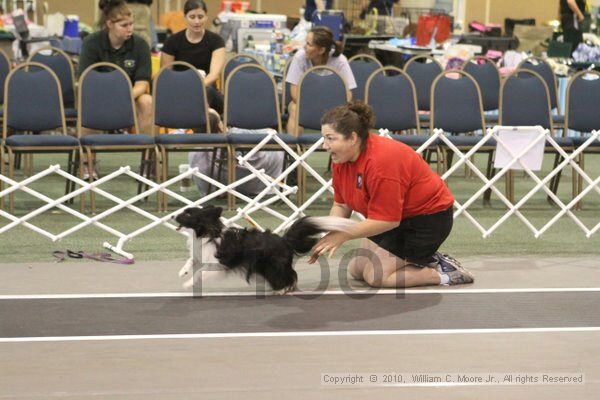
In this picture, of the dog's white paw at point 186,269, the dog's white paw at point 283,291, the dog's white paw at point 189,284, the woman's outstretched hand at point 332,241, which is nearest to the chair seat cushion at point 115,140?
the dog's white paw at point 186,269

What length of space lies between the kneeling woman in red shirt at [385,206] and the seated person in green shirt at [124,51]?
2506mm

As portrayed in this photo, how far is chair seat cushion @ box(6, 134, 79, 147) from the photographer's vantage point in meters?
5.78

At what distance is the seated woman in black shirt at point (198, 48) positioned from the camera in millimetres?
6887

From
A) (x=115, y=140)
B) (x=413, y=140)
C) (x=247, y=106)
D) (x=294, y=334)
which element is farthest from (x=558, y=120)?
(x=294, y=334)

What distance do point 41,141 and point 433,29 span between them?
5.26m

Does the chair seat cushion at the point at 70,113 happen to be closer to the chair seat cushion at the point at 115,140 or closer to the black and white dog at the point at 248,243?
the chair seat cushion at the point at 115,140

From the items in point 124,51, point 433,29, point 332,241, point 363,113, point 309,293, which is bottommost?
point 309,293

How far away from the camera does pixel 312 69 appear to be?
20.9ft

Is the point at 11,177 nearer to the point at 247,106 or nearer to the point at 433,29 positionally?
the point at 247,106

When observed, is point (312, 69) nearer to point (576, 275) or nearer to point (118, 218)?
point (118, 218)

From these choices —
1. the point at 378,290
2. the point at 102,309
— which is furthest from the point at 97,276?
the point at 378,290

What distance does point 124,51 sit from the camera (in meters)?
6.66

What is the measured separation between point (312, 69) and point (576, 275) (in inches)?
92.4

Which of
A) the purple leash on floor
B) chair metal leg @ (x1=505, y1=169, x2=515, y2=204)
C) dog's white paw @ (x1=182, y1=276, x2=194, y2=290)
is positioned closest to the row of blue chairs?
chair metal leg @ (x1=505, y1=169, x2=515, y2=204)
